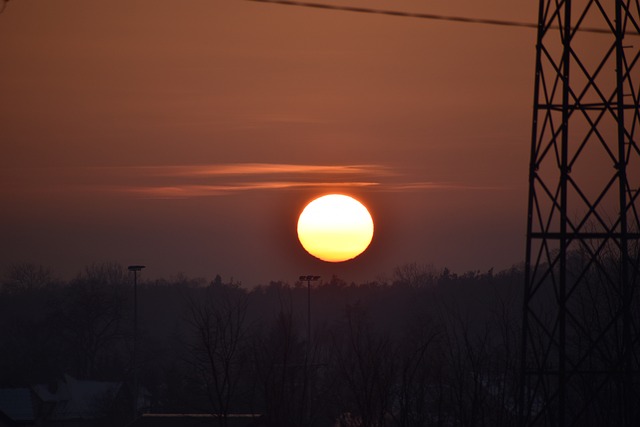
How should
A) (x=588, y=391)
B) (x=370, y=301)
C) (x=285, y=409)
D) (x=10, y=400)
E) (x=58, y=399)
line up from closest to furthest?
(x=588, y=391)
(x=285, y=409)
(x=10, y=400)
(x=58, y=399)
(x=370, y=301)

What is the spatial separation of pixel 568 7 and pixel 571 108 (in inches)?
60.6

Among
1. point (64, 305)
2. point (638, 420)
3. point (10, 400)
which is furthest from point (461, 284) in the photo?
point (638, 420)

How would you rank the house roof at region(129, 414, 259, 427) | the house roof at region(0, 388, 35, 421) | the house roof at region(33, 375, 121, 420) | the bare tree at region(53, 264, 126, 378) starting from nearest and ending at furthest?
the house roof at region(129, 414, 259, 427), the house roof at region(0, 388, 35, 421), the house roof at region(33, 375, 121, 420), the bare tree at region(53, 264, 126, 378)

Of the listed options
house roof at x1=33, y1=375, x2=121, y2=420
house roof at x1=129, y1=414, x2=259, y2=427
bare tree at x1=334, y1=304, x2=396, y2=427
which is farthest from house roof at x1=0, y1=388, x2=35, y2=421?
bare tree at x1=334, y1=304, x2=396, y2=427

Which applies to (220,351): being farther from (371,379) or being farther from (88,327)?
(88,327)

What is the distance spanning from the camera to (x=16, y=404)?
41.8 meters

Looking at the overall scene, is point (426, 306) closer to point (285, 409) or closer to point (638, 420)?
point (285, 409)

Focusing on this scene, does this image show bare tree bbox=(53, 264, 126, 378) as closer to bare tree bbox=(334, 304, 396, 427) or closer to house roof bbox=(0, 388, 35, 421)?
house roof bbox=(0, 388, 35, 421)

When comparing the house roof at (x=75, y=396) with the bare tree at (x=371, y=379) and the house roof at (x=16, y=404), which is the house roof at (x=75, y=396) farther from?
the bare tree at (x=371, y=379)

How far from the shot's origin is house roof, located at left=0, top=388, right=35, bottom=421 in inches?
1561

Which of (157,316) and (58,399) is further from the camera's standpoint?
(157,316)

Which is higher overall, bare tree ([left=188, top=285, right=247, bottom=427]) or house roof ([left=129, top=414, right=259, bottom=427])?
bare tree ([left=188, top=285, right=247, bottom=427])

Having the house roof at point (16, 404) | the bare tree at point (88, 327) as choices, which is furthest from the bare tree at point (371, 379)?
the bare tree at point (88, 327)

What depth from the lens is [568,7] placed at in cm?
1645
